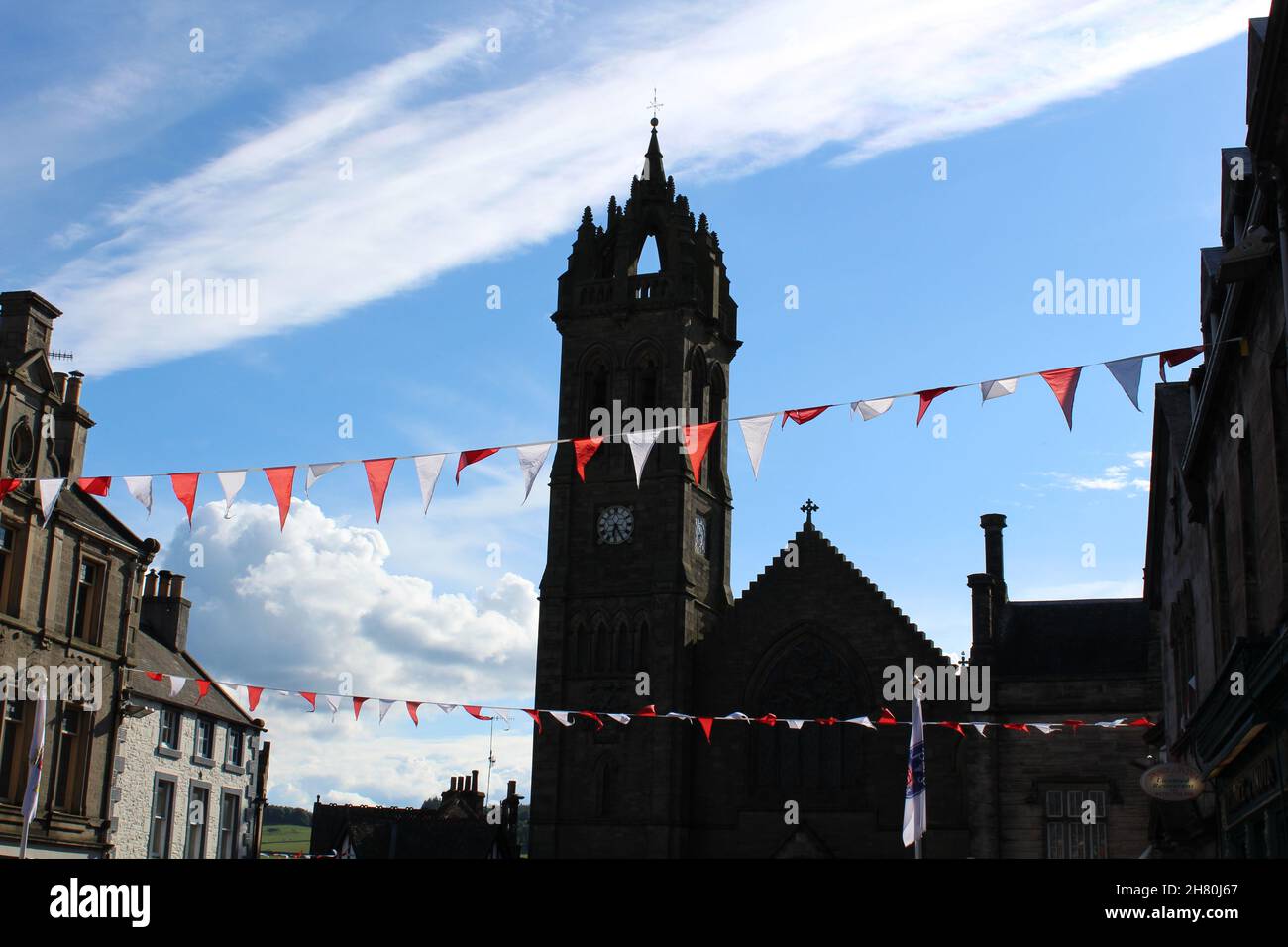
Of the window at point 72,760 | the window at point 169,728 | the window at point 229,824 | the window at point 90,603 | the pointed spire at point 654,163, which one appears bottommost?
the window at point 229,824

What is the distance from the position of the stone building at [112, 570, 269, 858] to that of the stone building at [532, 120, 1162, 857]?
9430 millimetres

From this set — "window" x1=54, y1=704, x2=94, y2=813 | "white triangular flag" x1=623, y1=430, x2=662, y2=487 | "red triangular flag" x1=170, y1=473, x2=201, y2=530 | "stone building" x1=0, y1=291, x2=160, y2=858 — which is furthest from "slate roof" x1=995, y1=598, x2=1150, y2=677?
"red triangular flag" x1=170, y1=473, x2=201, y2=530

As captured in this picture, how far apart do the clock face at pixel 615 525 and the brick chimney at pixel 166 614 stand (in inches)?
512

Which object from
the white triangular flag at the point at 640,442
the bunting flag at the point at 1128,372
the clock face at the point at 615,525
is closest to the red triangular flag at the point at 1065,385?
the bunting flag at the point at 1128,372

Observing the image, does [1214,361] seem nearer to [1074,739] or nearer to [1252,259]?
[1252,259]

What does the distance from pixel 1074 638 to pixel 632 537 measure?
13.5m

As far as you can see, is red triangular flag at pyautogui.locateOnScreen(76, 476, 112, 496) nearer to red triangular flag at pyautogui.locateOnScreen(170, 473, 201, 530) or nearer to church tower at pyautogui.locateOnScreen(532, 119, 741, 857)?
red triangular flag at pyautogui.locateOnScreen(170, 473, 201, 530)

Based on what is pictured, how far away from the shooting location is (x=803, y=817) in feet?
134

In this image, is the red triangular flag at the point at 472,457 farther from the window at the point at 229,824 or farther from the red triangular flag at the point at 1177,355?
the window at the point at 229,824

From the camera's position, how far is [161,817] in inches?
1250

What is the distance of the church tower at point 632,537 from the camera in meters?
41.8

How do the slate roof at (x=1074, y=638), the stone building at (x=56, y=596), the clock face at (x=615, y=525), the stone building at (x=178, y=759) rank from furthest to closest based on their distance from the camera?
the clock face at (x=615, y=525), the slate roof at (x=1074, y=638), the stone building at (x=178, y=759), the stone building at (x=56, y=596)
